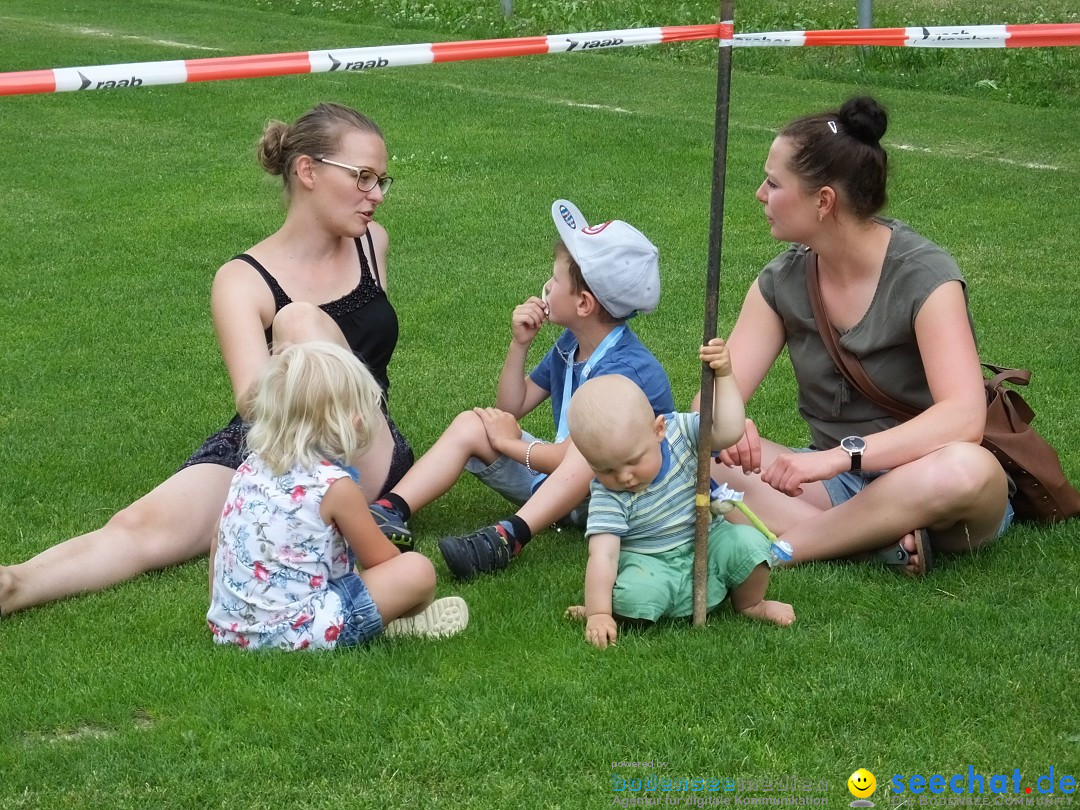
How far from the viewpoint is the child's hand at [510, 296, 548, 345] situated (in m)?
4.84

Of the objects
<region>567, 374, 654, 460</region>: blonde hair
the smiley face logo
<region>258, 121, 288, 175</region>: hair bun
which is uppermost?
<region>258, 121, 288, 175</region>: hair bun

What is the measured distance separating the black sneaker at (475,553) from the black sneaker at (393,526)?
0.14 m

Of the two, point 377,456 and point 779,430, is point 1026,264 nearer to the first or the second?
point 779,430

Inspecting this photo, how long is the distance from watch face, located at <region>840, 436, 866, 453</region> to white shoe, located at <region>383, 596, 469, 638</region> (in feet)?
3.87

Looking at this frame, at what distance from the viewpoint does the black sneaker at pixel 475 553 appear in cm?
443

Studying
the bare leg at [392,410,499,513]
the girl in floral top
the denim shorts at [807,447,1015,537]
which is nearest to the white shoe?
the girl in floral top

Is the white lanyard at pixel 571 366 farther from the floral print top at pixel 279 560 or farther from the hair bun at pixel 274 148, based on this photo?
the hair bun at pixel 274 148

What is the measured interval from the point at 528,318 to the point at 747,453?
0.96m

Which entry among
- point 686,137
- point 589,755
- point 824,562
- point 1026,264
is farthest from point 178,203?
point 589,755

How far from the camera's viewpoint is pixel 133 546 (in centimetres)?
450

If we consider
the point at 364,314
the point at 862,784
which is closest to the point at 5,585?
the point at 364,314

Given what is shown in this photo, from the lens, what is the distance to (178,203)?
33.1ft

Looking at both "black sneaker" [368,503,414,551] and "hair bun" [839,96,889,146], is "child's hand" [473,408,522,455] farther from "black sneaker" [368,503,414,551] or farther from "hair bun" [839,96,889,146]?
"hair bun" [839,96,889,146]

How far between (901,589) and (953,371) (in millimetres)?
646
